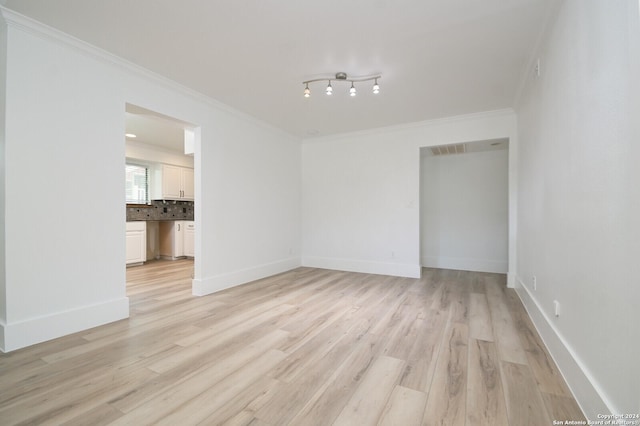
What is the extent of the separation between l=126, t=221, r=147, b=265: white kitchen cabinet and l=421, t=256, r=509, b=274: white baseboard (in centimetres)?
567

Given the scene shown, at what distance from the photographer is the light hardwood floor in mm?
1440

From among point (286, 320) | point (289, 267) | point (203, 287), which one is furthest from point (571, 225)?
point (289, 267)

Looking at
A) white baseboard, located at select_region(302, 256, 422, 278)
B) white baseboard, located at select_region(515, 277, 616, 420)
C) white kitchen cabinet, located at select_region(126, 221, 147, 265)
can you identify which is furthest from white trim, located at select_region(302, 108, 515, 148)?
white kitchen cabinet, located at select_region(126, 221, 147, 265)

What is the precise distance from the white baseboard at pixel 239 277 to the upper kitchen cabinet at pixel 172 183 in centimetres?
338

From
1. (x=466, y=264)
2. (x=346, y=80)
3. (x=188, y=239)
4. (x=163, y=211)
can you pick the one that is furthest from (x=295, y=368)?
(x=163, y=211)

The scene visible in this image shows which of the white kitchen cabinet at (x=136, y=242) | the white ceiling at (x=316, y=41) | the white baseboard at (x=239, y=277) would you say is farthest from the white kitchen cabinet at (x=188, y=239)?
the white ceiling at (x=316, y=41)

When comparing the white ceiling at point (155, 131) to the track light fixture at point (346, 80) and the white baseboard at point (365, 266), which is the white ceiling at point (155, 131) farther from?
the white baseboard at point (365, 266)

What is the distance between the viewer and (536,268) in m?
2.60

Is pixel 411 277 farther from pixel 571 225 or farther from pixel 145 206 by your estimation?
pixel 145 206

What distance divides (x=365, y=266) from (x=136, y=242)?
451 centimetres

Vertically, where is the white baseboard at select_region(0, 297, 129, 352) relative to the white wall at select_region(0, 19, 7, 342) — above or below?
below

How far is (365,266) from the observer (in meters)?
5.00

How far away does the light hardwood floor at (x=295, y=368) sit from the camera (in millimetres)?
1440

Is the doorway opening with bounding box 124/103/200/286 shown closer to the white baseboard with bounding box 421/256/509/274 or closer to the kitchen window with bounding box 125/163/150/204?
the kitchen window with bounding box 125/163/150/204
